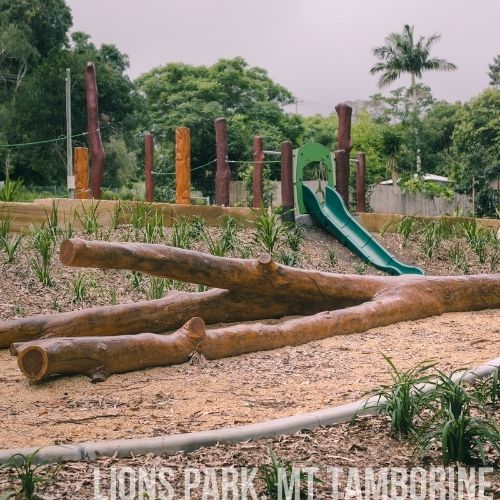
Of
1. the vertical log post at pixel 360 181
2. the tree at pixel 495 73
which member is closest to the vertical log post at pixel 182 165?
the vertical log post at pixel 360 181

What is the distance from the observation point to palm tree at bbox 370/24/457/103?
4882 cm

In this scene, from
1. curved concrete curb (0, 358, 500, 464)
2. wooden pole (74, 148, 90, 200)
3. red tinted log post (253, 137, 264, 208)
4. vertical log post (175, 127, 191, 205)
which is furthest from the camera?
red tinted log post (253, 137, 264, 208)

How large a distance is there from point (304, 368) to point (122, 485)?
2314mm

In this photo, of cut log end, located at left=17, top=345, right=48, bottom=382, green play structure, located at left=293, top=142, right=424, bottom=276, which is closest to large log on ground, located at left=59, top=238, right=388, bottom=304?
cut log end, located at left=17, top=345, right=48, bottom=382

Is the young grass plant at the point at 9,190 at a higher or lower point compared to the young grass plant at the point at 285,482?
higher

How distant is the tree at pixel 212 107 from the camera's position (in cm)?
3603

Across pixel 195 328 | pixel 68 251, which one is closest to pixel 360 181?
pixel 195 328

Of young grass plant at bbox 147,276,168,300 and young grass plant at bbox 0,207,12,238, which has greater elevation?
young grass plant at bbox 0,207,12,238

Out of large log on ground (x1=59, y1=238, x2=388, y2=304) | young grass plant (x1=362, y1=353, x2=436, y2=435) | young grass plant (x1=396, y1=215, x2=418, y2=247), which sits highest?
young grass plant (x1=396, y1=215, x2=418, y2=247)

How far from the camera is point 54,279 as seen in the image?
787cm

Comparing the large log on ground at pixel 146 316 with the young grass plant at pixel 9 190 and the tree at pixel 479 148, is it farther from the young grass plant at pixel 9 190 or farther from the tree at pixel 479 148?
the tree at pixel 479 148

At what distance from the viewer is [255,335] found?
5500 mm

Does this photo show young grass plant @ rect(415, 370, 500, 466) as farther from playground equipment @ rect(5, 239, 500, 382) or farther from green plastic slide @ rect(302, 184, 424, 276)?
green plastic slide @ rect(302, 184, 424, 276)

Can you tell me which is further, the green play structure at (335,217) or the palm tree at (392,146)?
the palm tree at (392,146)
